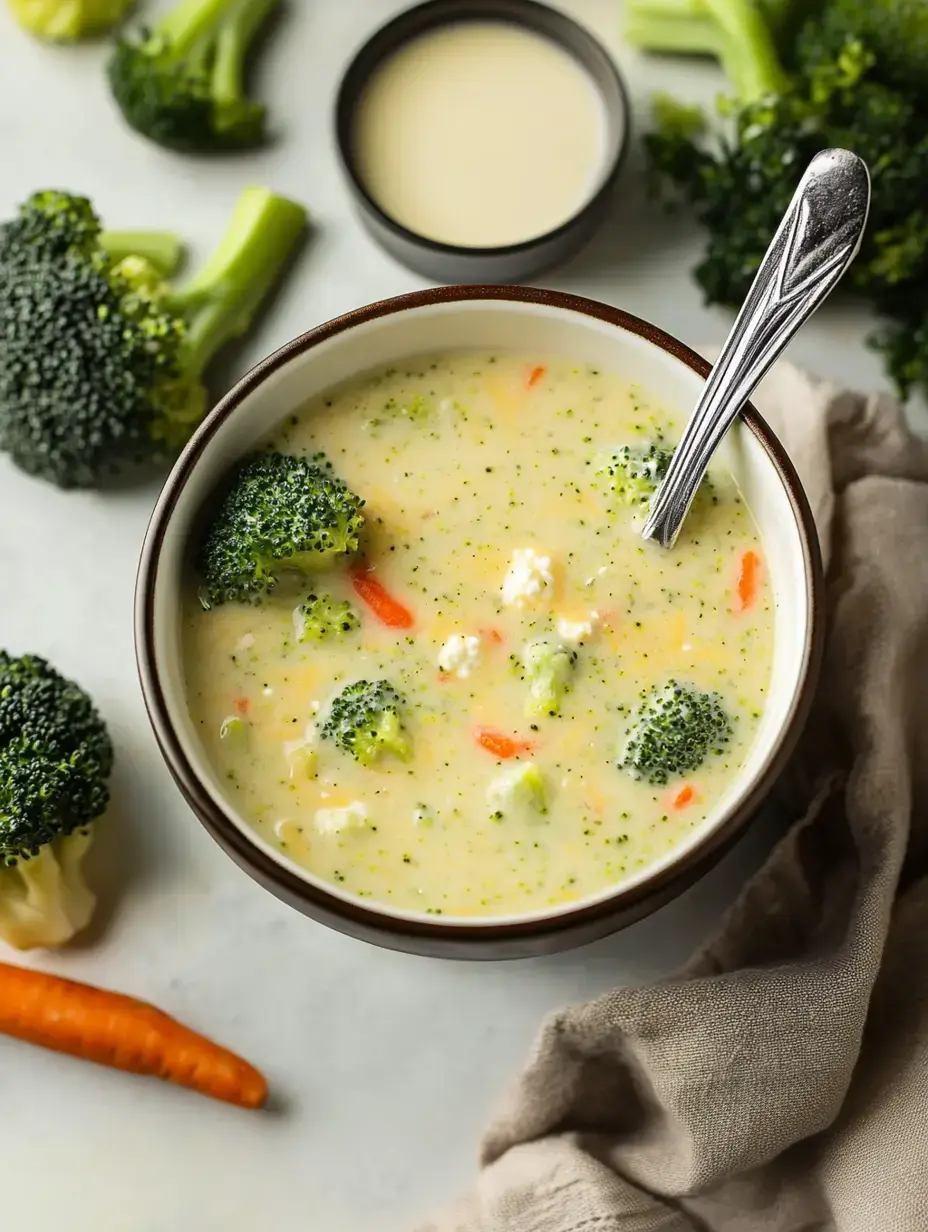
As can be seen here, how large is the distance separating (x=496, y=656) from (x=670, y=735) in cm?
28

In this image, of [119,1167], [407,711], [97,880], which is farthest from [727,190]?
[119,1167]

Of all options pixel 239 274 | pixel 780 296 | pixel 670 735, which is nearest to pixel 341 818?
pixel 670 735

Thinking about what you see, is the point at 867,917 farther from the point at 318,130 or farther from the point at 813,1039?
the point at 318,130

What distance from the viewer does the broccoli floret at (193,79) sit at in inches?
113

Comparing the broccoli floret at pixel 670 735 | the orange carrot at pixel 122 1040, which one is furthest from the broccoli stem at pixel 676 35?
the orange carrot at pixel 122 1040

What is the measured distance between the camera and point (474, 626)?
7.43 feet

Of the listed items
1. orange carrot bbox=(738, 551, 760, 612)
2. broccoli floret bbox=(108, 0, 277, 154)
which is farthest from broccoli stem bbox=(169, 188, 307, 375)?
orange carrot bbox=(738, 551, 760, 612)

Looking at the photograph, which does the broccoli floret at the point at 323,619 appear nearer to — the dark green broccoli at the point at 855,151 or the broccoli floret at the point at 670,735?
the broccoli floret at the point at 670,735

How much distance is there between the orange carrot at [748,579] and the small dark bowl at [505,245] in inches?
29.8

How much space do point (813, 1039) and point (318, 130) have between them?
195cm

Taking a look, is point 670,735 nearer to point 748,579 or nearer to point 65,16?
point 748,579

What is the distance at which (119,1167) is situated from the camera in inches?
101

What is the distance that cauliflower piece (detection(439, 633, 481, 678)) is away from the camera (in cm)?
223

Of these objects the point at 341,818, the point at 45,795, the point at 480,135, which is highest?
the point at 480,135
